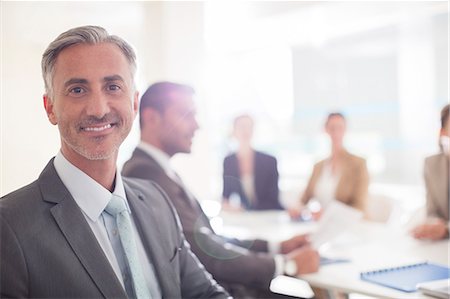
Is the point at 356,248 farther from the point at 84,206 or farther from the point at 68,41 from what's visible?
the point at 68,41

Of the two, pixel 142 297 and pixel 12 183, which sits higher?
pixel 12 183

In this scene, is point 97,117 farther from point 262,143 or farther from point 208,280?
point 262,143

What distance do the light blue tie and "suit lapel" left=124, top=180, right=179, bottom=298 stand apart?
0.21 feet

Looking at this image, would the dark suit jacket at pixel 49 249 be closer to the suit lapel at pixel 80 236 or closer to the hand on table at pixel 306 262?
the suit lapel at pixel 80 236

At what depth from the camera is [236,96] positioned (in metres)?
7.70

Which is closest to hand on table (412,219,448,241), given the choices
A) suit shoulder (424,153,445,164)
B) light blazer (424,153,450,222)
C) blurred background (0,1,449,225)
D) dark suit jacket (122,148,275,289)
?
light blazer (424,153,450,222)

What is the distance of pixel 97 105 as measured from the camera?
1.31 metres

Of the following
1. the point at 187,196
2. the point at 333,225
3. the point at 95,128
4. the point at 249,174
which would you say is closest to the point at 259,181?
the point at 249,174

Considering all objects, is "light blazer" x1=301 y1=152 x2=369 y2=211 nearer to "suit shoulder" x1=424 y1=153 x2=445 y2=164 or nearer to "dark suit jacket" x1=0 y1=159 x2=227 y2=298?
"suit shoulder" x1=424 y1=153 x2=445 y2=164

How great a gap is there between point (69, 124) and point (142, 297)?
0.49 meters

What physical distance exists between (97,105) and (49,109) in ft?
0.49

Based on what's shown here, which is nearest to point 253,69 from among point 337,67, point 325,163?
point 337,67

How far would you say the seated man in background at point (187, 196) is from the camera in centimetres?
199

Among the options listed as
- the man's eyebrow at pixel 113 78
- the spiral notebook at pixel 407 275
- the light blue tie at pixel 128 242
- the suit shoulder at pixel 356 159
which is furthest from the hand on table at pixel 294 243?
the suit shoulder at pixel 356 159
